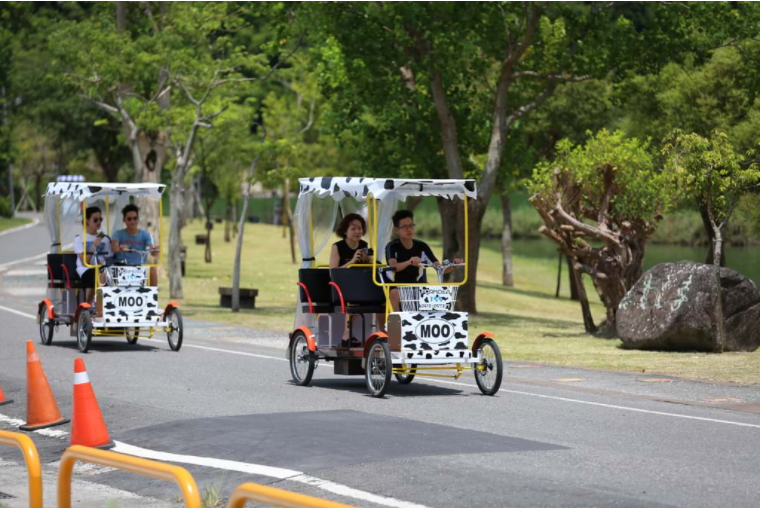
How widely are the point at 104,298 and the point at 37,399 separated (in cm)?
769

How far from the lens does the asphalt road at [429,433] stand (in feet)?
29.8

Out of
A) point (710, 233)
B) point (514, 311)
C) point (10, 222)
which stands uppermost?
point (10, 222)

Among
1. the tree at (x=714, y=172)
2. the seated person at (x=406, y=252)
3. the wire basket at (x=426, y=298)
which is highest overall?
the tree at (x=714, y=172)

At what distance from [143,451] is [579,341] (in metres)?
16.2

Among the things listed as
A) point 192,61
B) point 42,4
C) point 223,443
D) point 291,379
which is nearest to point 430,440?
point 223,443

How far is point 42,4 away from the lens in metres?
61.2

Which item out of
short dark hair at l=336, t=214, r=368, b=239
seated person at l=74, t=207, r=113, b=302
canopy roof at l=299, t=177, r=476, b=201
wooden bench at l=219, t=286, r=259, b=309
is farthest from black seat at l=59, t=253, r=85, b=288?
wooden bench at l=219, t=286, r=259, b=309

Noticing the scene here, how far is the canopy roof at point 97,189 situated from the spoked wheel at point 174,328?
2.11 meters

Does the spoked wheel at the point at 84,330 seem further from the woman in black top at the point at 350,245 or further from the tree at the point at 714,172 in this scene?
the tree at the point at 714,172

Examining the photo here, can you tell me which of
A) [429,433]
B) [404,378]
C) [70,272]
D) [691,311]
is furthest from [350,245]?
[691,311]

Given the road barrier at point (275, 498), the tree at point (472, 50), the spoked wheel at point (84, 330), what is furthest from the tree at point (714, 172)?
→ the road barrier at point (275, 498)

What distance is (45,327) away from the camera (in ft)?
70.5

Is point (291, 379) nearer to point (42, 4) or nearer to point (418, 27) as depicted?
point (418, 27)

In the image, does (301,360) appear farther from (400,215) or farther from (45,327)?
(45,327)
